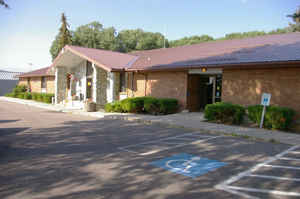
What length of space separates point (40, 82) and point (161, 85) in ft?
65.2

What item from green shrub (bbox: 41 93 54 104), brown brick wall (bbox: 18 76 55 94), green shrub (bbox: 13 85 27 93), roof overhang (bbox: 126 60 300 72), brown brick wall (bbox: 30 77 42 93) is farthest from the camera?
green shrub (bbox: 13 85 27 93)

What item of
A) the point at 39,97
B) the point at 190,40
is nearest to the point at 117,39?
the point at 190,40

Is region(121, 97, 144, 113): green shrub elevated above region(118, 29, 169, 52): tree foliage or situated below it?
below

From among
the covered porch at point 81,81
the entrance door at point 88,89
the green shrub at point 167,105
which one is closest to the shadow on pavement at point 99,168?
the green shrub at point 167,105

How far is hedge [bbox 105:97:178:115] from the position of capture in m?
14.5

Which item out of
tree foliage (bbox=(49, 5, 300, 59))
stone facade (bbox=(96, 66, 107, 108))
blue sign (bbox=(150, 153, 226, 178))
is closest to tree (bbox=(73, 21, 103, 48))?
tree foliage (bbox=(49, 5, 300, 59))

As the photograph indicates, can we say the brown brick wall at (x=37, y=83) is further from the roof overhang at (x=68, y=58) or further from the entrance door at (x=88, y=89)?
the entrance door at (x=88, y=89)

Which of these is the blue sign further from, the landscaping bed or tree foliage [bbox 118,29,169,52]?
tree foliage [bbox 118,29,169,52]

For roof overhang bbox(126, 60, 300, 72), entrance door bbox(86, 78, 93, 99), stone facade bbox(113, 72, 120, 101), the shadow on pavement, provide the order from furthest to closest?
entrance door bbox(86, 78, 93, 99)
stone facade bbox(113, 72, 120, 101)
roof overhang bbox(126, 60, 300, 72)
the shadow on pavement

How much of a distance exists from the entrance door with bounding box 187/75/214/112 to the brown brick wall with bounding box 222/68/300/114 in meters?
2.39

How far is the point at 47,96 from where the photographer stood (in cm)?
2455

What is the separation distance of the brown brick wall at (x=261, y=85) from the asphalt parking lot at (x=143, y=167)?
414 cm

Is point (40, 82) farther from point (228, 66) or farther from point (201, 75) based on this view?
point (228, 66)

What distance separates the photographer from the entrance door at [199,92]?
15039mm
